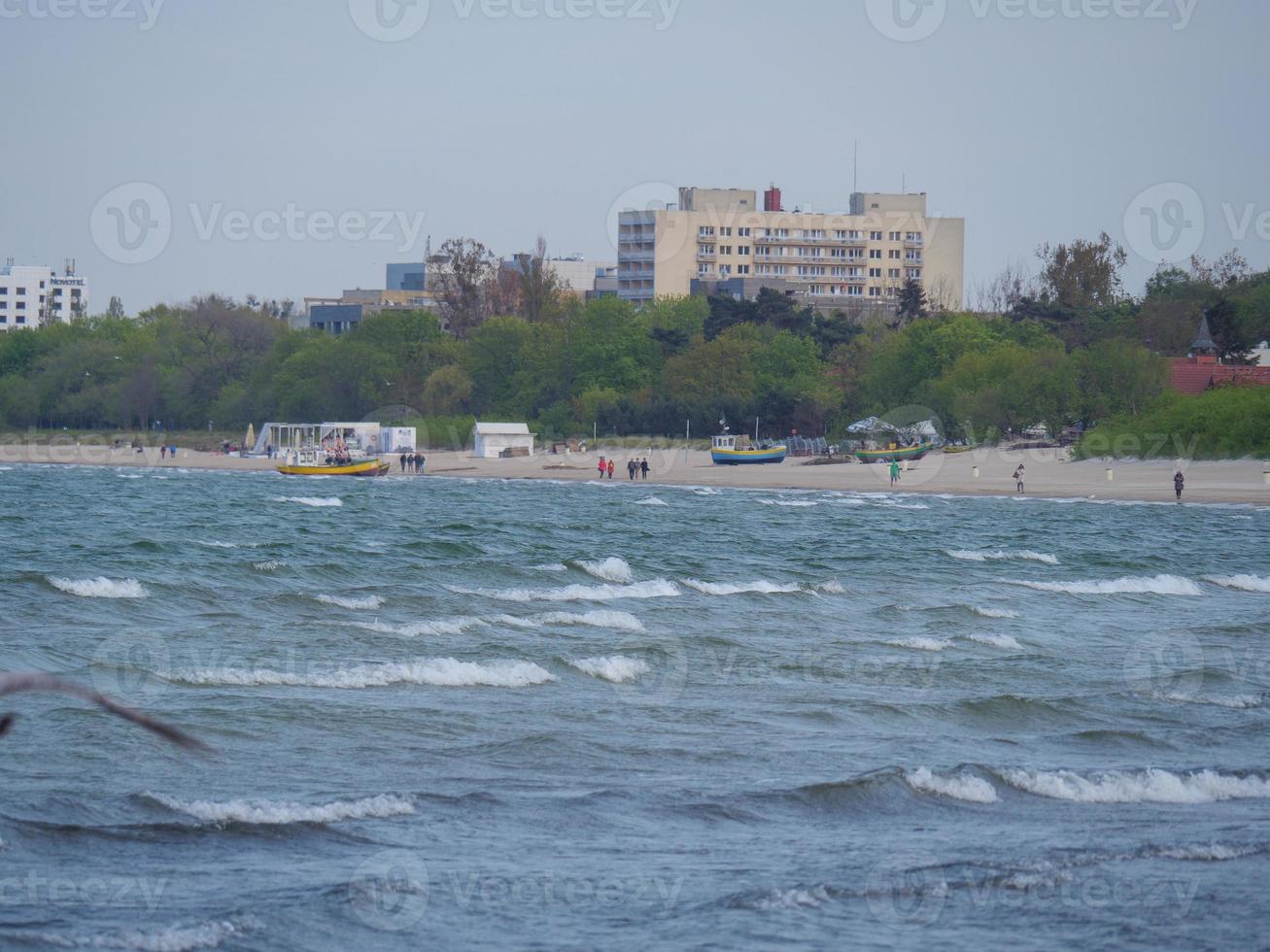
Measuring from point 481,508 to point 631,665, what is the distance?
34742mm

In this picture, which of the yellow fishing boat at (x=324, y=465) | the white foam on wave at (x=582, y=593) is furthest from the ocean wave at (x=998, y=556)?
the yellow fishing boat at (x=324, y=465)

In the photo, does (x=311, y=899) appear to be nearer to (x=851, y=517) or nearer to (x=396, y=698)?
(x=396, y=698)

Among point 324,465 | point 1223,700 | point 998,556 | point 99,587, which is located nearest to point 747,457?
point 324,465

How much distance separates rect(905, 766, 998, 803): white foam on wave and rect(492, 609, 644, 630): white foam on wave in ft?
30.1

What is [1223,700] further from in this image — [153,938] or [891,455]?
[891,455]

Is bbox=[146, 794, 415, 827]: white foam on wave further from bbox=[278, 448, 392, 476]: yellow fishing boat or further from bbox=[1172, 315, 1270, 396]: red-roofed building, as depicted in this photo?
bbox=[1172, 315, 1270, 396]: red-roofed building

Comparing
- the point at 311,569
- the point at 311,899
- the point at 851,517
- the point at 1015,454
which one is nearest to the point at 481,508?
the point at 851,517

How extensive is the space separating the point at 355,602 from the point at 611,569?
6.99 metres

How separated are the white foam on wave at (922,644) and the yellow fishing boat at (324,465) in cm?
5739

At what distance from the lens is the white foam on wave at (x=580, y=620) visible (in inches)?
880

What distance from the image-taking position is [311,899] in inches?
389

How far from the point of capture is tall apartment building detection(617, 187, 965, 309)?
5679 inches

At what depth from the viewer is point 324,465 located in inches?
3118

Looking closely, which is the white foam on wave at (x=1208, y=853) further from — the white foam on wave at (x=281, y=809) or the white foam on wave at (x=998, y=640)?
the white foam on wave at (x=998, y=640)
